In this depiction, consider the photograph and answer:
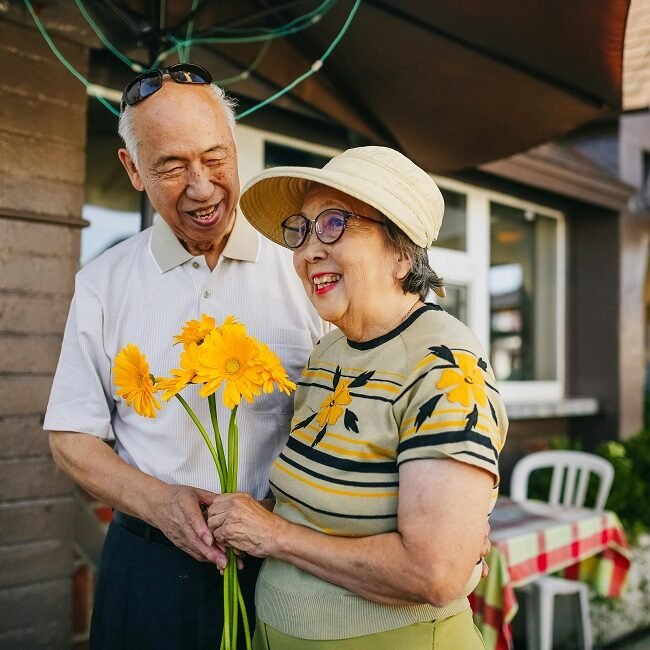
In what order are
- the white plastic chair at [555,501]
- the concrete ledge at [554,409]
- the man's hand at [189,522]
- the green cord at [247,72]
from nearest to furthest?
the man's hand at [189,522]
the green cord at [247,72]
the white plastic chair at [555,501]
the concrete ledge at [554,409]

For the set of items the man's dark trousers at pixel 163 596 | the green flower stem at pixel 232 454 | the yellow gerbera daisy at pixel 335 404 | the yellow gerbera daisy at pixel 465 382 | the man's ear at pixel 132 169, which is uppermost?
the man's ear at pixel 132 169

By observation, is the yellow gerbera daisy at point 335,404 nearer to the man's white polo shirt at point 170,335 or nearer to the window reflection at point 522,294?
the man's white polo shirt at point 170,335

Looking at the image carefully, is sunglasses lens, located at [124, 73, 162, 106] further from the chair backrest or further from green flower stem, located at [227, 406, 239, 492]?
the chair backrest

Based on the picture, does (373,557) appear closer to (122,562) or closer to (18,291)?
(122,562)

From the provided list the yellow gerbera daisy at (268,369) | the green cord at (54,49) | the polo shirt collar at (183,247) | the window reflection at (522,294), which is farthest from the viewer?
the window reflection at (522,294)

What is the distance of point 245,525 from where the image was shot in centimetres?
127

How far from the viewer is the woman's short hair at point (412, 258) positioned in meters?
1.36

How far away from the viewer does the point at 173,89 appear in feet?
5.19

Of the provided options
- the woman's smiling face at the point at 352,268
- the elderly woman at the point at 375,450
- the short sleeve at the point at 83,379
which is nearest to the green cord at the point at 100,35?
the short sleeve at the point at 83,379

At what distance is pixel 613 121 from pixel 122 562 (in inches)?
145

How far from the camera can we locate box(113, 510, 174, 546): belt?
64.0 inches

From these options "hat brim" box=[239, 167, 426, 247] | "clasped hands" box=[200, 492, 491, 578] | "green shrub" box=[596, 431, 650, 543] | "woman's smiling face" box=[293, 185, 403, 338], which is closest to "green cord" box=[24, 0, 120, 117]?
"hat brim" box=[239, 167, 426, 247]

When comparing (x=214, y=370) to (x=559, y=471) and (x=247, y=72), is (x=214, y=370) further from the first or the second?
(x=559, y=471)

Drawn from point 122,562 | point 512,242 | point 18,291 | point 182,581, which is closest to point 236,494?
point 182,581
